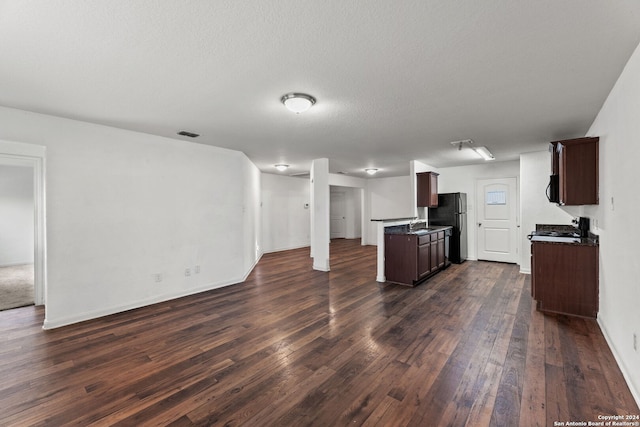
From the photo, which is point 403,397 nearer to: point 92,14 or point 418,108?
point 418,108

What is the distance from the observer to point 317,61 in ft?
6.77

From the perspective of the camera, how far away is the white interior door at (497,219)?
646 cm

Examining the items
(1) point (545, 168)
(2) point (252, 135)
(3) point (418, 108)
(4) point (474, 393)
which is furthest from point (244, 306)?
(1) point (545, 168)

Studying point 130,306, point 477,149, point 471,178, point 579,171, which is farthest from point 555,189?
point 130,306

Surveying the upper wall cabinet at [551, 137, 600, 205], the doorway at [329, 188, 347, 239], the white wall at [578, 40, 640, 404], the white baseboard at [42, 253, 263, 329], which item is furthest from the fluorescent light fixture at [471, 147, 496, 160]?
the doorway at [329, 188, 347, 239]

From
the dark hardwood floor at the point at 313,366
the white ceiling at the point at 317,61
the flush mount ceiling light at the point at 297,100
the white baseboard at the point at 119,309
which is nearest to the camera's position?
the white ceiling at the point at 317,61

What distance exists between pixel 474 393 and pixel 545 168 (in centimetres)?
500

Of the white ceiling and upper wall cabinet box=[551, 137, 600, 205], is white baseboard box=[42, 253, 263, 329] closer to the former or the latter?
the white ceiling

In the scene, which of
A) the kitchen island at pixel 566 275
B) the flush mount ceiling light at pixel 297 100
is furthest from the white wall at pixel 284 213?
the kitchen island at pixel 566 275

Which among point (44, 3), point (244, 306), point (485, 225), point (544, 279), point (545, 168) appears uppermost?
point (44, 3)

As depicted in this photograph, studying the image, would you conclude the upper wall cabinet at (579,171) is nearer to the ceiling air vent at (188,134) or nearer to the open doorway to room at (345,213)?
the ceiling air vent at (188,134)

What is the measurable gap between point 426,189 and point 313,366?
4.89 metres

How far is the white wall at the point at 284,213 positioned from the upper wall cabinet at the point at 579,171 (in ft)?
22.1

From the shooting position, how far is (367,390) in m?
2.04
